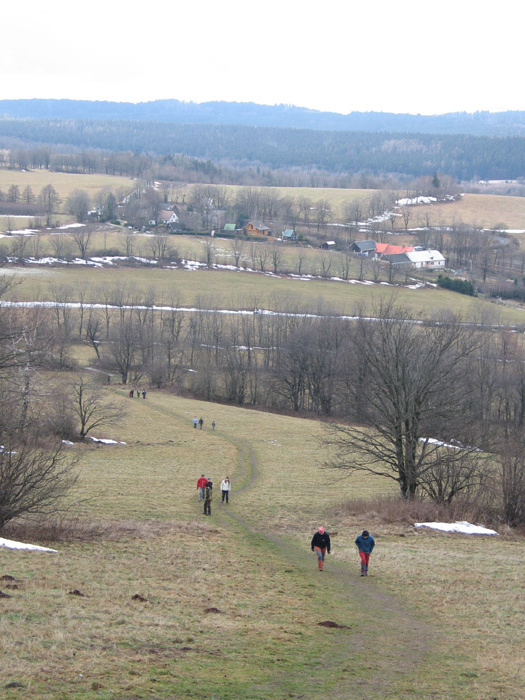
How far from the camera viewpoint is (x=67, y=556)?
18.1 metres

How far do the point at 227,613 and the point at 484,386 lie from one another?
58.1 m

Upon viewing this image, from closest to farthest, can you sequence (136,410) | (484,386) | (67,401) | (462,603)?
(462,603) → (67,401) → (136,410) → (484,386)

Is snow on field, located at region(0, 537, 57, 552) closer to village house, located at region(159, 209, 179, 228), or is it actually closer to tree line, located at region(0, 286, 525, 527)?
tree line, located at region(0, 286, 525, 527)

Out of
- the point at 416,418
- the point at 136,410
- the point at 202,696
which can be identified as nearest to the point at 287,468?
the point at 416,418

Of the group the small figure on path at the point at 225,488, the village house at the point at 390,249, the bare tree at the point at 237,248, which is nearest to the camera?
the small figure on path at the point at 225,488

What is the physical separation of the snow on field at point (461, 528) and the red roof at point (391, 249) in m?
121

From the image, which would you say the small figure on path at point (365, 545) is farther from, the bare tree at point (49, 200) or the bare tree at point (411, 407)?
the bare tree at point (49, 200)

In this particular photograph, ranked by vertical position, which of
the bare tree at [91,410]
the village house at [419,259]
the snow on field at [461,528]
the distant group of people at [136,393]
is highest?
the village house at [419,259]

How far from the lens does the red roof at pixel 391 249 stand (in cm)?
14388

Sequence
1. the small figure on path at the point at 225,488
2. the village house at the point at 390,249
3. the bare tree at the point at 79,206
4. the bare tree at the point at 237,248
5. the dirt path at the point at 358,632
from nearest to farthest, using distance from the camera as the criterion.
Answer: the dirt path at the point at 358,632 < the small figure on path at the point at 225,488 < the bare tree at the point at 237,248 < the village house at the point at 390,249 < the bare tree at the point at 79,206

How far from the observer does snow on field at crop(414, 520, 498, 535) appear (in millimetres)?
25002

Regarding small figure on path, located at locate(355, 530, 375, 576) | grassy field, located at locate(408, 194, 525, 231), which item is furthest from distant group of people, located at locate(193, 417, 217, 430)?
grassy field, located at locate(408, 194, 525, 231)

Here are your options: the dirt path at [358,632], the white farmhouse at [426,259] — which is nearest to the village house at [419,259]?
the white farmhouse at [426,259]

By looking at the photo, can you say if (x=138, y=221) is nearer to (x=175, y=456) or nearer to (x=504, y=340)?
(x=504, y=340)
